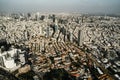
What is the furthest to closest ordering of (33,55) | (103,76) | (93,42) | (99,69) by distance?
1. (93,42)
2. (33,55)
3. (99,69)
4. (103,76)

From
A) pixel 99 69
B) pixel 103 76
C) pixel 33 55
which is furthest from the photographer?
pixel 33 55

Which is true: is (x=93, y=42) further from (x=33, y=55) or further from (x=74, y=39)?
(x=33, y=55)

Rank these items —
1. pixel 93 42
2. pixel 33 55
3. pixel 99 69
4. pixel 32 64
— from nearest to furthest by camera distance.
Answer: pixel 99 69 → pixel 32 64 → pixel 33 55 → pixel 93 42

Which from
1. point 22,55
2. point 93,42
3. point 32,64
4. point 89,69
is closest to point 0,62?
point 22,55

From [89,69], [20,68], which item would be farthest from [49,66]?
[89,69]

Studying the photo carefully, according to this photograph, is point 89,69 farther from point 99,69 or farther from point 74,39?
point 74,39

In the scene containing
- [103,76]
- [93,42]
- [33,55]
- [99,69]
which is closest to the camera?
[103,76]

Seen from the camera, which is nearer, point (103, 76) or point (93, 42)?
point (103, 76)

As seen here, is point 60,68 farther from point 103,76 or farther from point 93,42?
point 93,42

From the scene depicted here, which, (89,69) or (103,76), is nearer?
(103,76)
